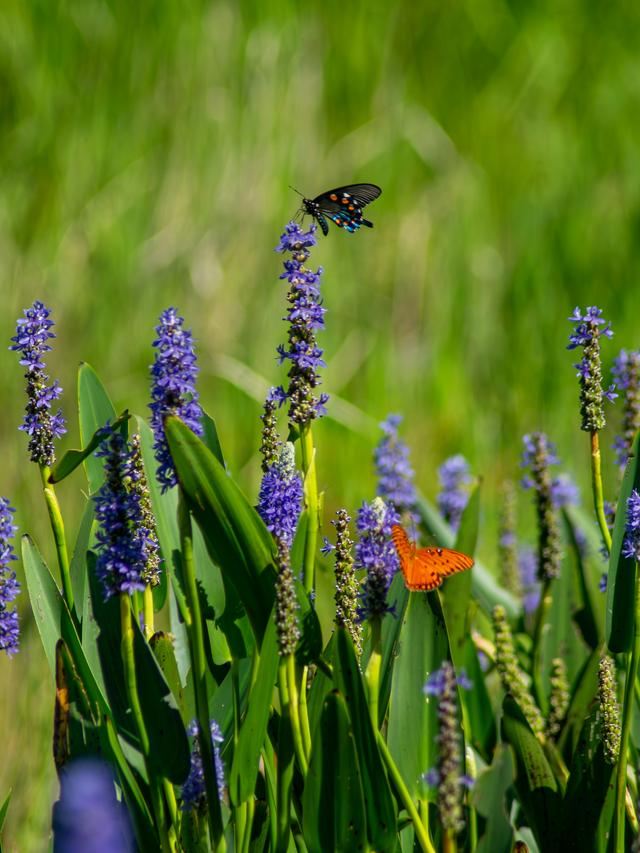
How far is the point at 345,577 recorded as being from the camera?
2.04 meters

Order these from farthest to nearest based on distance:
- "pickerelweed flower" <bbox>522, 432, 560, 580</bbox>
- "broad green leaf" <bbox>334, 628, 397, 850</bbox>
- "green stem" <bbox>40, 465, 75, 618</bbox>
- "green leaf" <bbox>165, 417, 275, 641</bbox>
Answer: "pickerelweed flower" <bbox>522, 432, 560, 580</bbox> → "green stem" <bbox>40, 465, 75, 618</bbox> → "broad green leaf" <bbox>334, 628, 397, 850</bbox> → "green leaf" <bbox>165, 417, 275, 641</bbox>

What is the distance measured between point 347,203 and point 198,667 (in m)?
1.43

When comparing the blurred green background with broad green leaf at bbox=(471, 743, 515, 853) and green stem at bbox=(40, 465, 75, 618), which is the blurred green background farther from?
green stem at bbox=(40, 465, 75, 618)

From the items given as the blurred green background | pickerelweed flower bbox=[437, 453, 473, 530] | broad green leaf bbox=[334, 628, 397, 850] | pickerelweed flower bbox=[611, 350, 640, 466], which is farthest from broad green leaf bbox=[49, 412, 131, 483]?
the blurred green background

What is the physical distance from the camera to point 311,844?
6.78ft

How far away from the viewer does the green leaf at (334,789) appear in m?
1.92

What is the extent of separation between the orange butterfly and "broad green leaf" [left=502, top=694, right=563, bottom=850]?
42 centimetres

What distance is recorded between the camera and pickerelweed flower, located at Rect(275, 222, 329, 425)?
205cm

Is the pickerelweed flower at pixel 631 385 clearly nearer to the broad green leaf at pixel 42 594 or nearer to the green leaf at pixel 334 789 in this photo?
the green leaf at pixel 334 789

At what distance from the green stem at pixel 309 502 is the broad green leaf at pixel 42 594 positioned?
0.49 metres

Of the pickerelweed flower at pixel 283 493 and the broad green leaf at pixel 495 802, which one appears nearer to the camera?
the pickerelweed flower at pixel 283 493

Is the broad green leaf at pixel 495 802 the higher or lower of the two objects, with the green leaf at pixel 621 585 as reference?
lower

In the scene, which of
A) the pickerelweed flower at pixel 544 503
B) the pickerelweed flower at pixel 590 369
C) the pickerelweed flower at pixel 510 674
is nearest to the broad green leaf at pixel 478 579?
the pickerelweed flower at pixel 544 503

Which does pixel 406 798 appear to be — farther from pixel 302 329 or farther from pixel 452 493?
pixel 452 493
